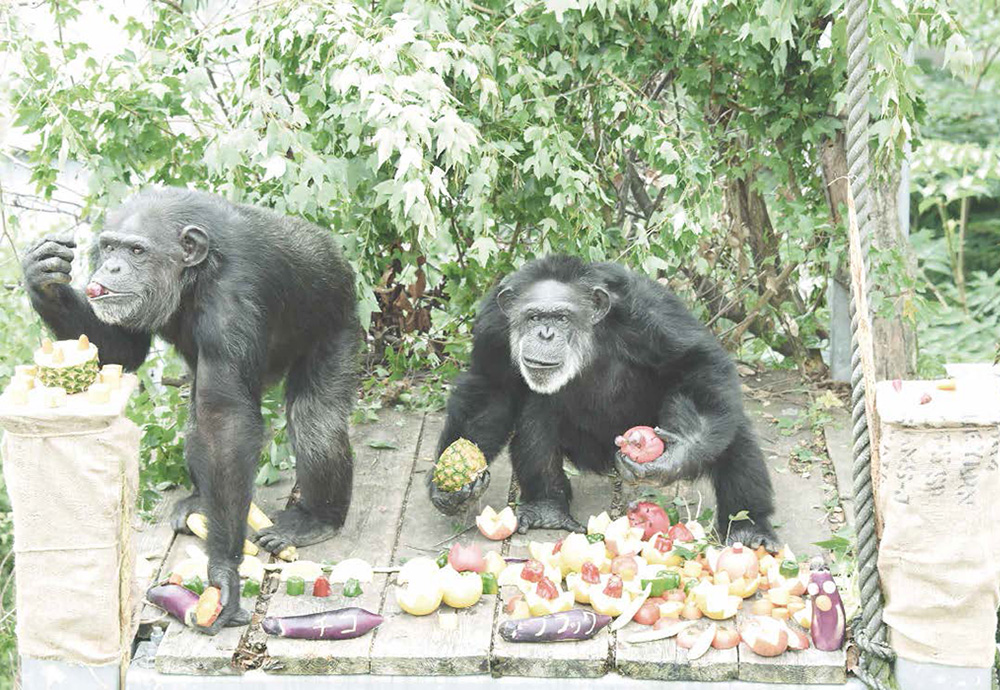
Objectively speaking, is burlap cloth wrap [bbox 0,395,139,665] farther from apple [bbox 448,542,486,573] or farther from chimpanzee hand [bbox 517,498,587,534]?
chimpanzee hand [bbox 517,498,587,534]

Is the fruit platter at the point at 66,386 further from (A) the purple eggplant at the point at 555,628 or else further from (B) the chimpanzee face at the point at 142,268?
(A) the purple eggplant at the point at 555,628

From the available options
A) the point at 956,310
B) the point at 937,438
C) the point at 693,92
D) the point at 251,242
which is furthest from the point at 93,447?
the point at 956,310

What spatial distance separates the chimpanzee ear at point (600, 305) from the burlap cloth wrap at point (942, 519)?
163 centimetres

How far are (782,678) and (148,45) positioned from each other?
4.61 metres

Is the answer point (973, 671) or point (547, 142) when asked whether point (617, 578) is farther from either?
point (547, 142)

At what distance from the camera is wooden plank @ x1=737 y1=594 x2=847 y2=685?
4414 millimetres

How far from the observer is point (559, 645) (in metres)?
4.53

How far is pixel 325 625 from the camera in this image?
459 cm

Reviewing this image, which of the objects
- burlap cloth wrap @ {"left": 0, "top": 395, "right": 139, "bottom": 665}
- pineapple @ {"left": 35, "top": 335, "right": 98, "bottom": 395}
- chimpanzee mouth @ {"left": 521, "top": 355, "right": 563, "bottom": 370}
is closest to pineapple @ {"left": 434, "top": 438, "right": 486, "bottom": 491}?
Result: chimpanzee mouth @ {"left": 521, "top": 355, "right": 563, "bottom": 370}

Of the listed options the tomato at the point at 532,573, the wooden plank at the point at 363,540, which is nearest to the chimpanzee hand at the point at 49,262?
the wooden plank at the point at 363,540

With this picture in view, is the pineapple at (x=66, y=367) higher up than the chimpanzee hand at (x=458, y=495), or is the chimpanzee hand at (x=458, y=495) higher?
the pineapple at (x=66, y=367)

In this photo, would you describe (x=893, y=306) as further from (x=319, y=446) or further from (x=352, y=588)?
(x=352, y=588)

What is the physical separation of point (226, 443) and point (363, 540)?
A: 97 centimetres

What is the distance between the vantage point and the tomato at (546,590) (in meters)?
4.75
